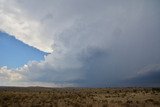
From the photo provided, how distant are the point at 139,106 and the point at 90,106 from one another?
17.4ft

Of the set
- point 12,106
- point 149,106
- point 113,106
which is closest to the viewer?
point 149,106

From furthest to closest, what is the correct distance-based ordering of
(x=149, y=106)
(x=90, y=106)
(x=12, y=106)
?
(x=12, y=106) → (x=90, y=106) → (x=149, y=106)

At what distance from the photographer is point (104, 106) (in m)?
28.2

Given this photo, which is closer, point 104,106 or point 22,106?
point 104,106

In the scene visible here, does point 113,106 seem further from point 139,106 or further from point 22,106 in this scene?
point 22,106

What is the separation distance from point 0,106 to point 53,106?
248 inches

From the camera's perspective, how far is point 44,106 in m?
31.2

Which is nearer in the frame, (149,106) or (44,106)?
(149,106)

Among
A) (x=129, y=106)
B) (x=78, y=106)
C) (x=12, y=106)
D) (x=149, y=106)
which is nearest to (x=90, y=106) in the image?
(x=78, y=106)

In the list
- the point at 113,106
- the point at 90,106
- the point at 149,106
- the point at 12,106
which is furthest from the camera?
the point at 12,106

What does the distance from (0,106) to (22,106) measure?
2.52m

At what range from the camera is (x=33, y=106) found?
31266 mm

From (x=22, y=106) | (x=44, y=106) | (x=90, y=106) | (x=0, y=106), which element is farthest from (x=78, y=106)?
(x=0, y=106)

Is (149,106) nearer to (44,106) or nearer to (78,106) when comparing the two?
(78,106)
